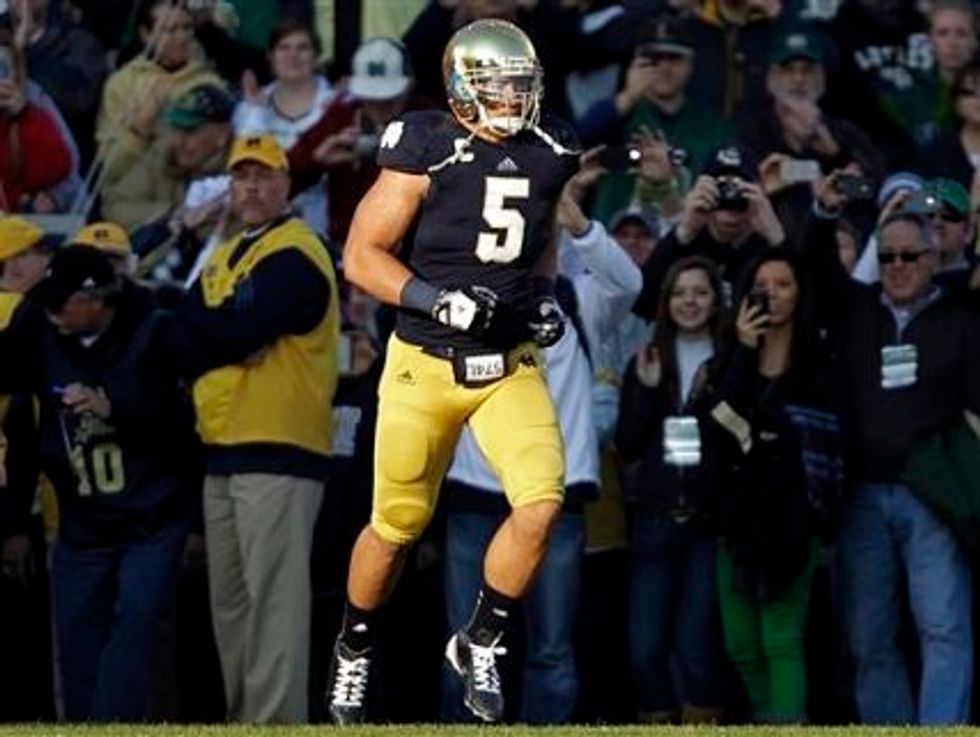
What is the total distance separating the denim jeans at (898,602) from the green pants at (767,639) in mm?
203

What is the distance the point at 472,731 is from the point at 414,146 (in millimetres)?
1839

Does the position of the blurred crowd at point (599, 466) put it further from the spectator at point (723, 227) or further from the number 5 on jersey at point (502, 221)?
the number 5 on jersey at point (502, 221)

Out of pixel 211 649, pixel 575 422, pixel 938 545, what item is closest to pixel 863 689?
pixel 938 545

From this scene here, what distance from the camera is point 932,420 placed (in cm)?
1386

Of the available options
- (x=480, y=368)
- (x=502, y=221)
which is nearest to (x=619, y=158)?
(x=502, y=221)

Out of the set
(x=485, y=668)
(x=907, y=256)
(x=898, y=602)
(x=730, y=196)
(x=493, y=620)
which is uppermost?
(x=730, y=196)

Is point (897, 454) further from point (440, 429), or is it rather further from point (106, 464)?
point (106, 464)

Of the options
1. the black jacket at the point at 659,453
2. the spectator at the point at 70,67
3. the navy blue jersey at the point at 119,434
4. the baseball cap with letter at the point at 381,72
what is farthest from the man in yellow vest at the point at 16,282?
the black jacket at the point at 659,453

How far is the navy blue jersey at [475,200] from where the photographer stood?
11477mm

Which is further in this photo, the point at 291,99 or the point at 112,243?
the point at 291,99

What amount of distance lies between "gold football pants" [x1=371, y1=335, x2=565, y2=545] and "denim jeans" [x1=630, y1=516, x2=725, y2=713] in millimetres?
2546

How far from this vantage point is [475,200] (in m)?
11.5

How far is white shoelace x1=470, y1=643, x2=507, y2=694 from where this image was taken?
11.4 m

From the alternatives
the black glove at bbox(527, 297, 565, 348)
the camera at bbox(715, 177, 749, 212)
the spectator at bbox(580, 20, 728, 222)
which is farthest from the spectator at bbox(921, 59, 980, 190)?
the black glove at bbox(527, 297, 565, 348)
